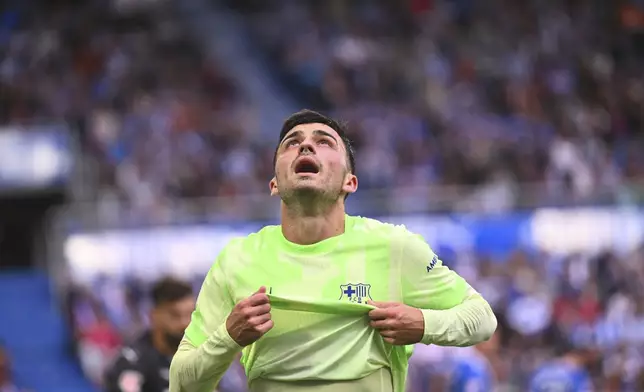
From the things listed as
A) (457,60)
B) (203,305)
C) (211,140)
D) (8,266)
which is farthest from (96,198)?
(203,305)

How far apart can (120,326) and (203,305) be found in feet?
35.9

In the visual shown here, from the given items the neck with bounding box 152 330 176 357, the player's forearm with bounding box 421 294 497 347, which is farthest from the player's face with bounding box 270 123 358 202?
the neck with bounding box 152 330 176 357

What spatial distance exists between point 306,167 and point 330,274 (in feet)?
1.34

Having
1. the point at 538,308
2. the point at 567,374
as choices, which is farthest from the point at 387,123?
the point at 567,374

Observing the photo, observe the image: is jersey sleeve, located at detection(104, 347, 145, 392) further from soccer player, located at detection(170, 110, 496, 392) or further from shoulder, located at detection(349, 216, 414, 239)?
shoulder, located at detection(349, 216, 414, 239)

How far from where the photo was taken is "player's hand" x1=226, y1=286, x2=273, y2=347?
452 centimetres

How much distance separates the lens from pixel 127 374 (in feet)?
23.1

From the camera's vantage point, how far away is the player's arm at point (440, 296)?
4812mm

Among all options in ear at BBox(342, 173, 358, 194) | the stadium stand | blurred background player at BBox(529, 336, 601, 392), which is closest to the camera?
ear at BBox(342, 173, 358, 194)

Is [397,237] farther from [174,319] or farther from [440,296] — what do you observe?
[174,319]

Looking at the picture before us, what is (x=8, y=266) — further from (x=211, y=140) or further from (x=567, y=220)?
(x=567, y=220)

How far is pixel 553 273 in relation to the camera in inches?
620

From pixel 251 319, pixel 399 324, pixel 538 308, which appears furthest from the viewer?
pixel 538 308

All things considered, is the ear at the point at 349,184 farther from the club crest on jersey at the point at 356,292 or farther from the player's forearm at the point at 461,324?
the player's forearm at the point at 461,324
